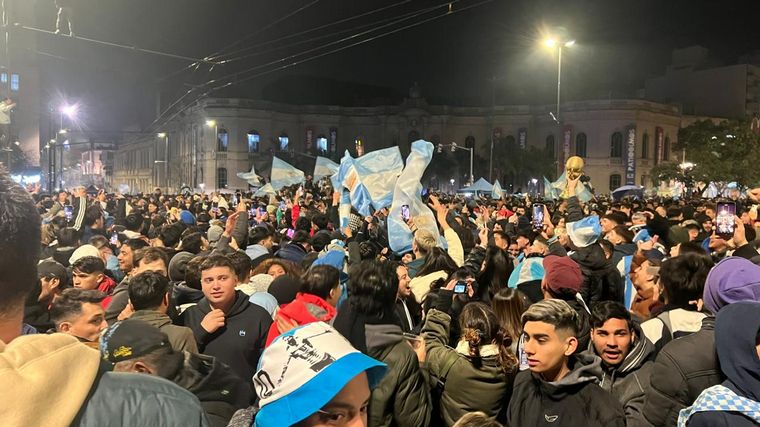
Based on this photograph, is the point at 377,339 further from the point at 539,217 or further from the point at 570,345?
the point at 539,217

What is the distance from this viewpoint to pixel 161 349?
7.43 ft

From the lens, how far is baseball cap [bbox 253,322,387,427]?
162cm

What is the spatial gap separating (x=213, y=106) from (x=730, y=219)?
69.0 meters

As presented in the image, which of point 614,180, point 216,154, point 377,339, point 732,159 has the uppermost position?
point 216,154

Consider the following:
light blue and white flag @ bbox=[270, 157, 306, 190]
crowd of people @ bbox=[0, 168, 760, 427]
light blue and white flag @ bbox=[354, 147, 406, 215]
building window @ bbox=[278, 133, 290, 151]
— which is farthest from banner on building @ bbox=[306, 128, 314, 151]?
crowd of people @ bbox=[0, 168, 760, 427]

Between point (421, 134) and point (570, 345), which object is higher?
point (421, 134)

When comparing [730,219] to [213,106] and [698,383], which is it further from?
[213,106]

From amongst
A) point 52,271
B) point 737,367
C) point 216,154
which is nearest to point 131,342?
point 737,367

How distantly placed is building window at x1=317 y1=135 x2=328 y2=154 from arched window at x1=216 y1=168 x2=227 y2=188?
1126cm

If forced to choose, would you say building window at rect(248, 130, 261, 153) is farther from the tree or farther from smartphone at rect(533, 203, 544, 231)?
smartphone at rect(533, 203, 544, 231)

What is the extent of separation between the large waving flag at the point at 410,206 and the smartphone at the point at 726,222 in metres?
3.15

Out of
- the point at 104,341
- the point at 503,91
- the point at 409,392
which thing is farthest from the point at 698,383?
A: the point at 503,91

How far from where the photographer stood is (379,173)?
11.3 metres

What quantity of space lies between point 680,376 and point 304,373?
196 centimetres
